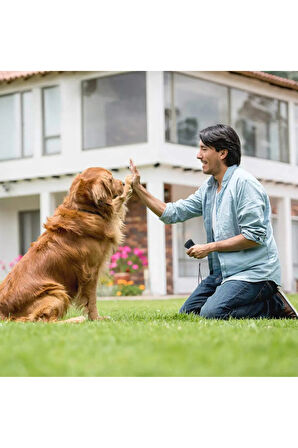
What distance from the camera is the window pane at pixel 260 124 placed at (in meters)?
18.2

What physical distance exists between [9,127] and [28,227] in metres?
3.36

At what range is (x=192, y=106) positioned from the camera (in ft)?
55.6

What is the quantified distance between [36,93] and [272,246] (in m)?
13.2

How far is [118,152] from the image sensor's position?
52.7 ft

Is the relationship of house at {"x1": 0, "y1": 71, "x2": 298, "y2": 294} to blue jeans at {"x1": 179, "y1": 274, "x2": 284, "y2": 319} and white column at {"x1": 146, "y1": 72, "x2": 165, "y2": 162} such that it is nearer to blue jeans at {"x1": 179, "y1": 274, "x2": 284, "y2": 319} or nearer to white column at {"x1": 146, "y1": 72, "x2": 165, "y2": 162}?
white column at {"x1": 146, "y1": 72, "x2": 165, "y2": 162}

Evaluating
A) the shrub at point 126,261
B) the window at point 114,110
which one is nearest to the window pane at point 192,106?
A: the window at point 114,110

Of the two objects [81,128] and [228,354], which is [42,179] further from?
[228,354]

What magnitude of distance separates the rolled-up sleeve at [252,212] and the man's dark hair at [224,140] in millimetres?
423

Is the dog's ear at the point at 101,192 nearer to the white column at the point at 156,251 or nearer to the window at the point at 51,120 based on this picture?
the white column at the point at 156,251

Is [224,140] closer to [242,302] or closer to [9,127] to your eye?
[242,302]

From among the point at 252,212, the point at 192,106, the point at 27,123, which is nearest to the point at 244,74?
the point at 192,106

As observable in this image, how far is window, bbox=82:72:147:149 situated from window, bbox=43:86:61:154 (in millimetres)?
1019

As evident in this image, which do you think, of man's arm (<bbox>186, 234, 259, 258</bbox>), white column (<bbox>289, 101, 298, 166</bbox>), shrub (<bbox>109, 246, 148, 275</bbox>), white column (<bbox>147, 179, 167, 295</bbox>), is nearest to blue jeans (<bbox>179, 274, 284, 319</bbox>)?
man's arm (<bbox>186, 234, 259, 258</bbox>)
